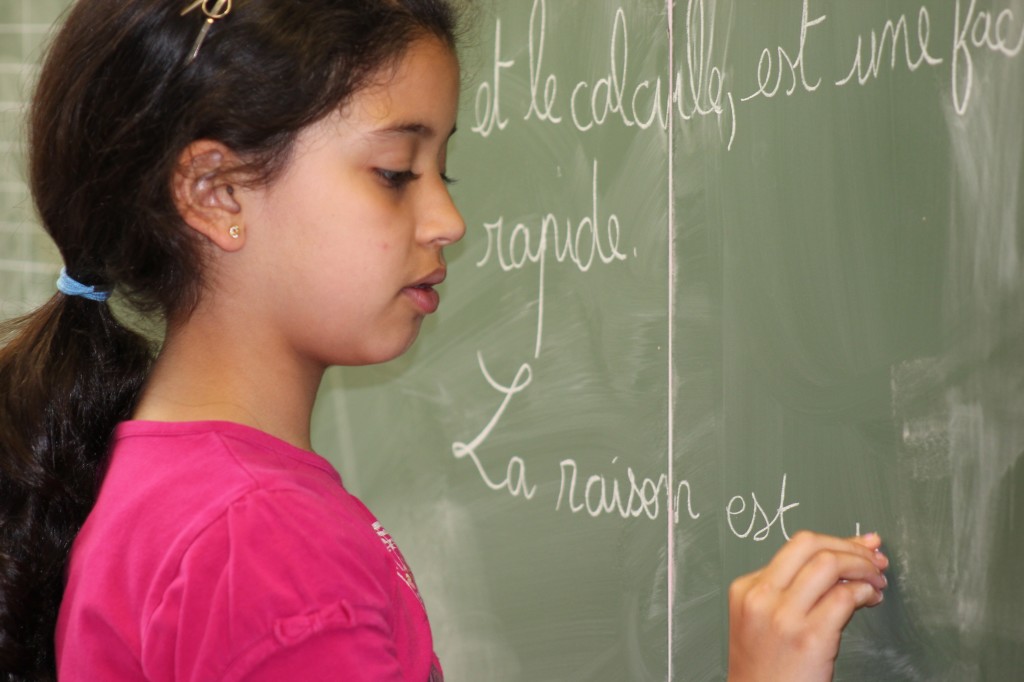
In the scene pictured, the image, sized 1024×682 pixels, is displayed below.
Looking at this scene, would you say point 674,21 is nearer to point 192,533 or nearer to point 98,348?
point 98,348

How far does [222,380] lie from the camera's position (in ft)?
2.65

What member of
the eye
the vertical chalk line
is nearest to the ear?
the eye

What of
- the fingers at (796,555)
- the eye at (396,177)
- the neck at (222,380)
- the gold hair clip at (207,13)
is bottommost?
the fingers at (796,555)

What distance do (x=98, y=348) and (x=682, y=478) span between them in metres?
0.64

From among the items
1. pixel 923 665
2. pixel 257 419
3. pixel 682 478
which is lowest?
pixel 923 665

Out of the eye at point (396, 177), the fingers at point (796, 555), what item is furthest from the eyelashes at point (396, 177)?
the fingers at point (796, 555)

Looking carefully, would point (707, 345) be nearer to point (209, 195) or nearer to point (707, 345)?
point (707, 345)

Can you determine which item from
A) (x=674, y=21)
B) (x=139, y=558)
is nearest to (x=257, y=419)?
(x=139, y=558)

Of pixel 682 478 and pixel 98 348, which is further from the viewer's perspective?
pixel 682 478

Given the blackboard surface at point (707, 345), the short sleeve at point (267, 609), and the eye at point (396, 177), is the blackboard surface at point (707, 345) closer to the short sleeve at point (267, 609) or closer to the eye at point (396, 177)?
the eye at point (396, 177)

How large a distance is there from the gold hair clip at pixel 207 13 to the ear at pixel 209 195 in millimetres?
64

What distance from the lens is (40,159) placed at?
2.86 feet

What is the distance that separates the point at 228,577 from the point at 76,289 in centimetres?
37

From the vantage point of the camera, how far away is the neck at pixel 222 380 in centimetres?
80
